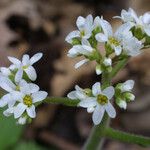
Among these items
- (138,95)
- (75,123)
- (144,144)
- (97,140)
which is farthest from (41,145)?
(144,144)

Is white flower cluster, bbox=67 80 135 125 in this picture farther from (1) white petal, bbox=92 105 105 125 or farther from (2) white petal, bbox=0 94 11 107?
(2) white petal, bbox=0 94 11 107

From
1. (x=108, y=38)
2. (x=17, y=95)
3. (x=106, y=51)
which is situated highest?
(x=108, y=38)

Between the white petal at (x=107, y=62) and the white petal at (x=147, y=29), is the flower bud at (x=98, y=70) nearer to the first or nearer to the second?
the white petal at (x=107, y=62)

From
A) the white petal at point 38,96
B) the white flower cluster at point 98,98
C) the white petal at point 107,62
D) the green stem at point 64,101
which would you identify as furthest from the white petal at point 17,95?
the white petal at point 107,62

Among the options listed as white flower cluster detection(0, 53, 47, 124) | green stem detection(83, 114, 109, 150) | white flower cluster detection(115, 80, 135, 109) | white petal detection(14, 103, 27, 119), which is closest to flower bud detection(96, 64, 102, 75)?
white flower cluster detection(115, 80, 135, 109)

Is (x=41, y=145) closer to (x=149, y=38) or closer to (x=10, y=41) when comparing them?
(x=10, y=41)

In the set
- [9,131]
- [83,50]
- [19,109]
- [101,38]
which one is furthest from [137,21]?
[9,131]

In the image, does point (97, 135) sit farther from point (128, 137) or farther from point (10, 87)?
point (10, 87)
